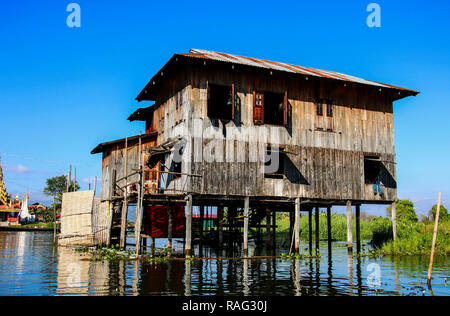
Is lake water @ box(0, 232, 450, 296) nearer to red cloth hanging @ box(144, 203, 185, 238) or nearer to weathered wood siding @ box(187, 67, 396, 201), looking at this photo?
weathered wood siding @ box(187, 67, 396, 201)

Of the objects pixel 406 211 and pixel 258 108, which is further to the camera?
pixel 406 211

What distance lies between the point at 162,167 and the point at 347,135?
1109 cm

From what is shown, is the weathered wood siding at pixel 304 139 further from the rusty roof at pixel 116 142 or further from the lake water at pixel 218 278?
the rusty roof at pixel 116 142

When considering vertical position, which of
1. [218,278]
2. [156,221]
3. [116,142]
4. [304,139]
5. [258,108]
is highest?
[258,108]

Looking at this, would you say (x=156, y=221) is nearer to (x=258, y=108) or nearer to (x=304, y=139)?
(x=258, y=108)

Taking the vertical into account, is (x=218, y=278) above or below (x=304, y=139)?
below

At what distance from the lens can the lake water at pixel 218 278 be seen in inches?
469

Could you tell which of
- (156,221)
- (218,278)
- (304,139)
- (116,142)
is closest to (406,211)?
(304,139)

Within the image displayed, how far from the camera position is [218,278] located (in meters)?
14.3

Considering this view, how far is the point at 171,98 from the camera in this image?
77.4ft

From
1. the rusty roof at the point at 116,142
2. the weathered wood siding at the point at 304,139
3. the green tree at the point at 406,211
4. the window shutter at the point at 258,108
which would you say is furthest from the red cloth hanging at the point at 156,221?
the green tree at the point at 406,211

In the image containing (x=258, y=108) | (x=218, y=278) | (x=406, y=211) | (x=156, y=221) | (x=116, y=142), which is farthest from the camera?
(x=406, y=211)

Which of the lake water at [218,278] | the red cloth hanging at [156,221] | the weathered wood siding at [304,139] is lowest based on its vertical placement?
the lake water at [218,278]

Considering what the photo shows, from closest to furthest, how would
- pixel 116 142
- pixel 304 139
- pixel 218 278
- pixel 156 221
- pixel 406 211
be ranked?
pixel 218 278 < pixel 304 139 < pixel 116 142 < pixel 156 221 < pixel 406 211
